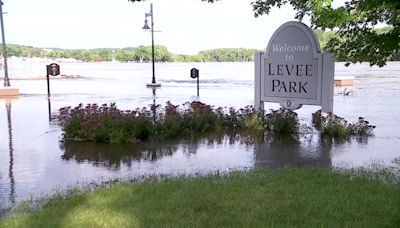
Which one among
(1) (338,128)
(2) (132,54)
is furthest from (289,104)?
(2) (132,54)

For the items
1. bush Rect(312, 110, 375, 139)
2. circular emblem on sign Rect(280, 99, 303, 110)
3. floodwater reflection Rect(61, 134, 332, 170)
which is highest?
circular emblem on sign Rect(280, 99, 303, 110)

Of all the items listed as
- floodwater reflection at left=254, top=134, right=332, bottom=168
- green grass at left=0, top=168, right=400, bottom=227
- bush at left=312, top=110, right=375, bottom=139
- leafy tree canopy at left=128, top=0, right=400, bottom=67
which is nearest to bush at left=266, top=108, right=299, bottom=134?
floodwater reflection at left=254, top=134, right=332, bottom=168

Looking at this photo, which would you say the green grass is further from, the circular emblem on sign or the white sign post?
the circular emblem on sign

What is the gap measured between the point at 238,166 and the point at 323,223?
364 centimetres

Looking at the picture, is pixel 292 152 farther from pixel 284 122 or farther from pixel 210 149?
pixel 284 122

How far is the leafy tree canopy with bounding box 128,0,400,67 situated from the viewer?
5.77 meters

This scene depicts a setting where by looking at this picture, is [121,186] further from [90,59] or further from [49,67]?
[90,59]

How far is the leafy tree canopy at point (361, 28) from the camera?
18.9 ft

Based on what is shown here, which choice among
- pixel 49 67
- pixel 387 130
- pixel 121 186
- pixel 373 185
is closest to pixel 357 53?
pixel 373 185

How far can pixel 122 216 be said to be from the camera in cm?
539

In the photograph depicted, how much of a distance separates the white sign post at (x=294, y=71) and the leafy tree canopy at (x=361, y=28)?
3.42 metres

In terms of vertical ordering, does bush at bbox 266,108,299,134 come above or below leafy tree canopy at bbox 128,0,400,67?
below

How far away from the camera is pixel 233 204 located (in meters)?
5.77

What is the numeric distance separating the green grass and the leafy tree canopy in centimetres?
179
